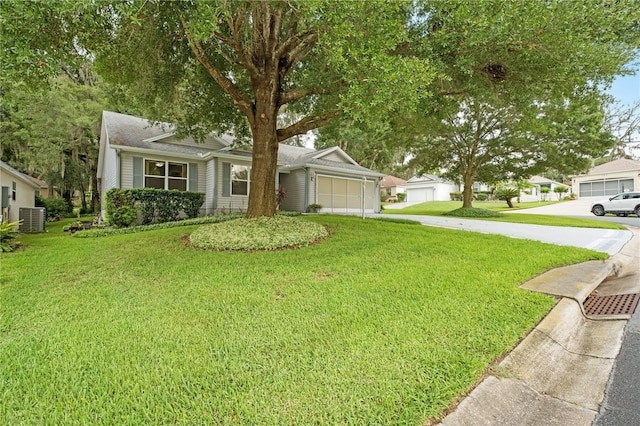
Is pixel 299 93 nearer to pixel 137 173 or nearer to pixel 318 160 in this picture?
pixel 137 173

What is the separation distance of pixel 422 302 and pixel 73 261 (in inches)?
253

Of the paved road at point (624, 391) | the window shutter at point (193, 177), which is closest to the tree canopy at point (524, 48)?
the paved road at point (624, 391)

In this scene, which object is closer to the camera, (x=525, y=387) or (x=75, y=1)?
(x=525, y=387)

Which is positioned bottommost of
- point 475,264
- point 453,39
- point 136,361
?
point 136,361

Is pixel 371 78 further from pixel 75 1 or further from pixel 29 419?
pixel 29 419

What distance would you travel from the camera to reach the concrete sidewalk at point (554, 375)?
1901mm

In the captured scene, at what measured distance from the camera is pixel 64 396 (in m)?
1.93

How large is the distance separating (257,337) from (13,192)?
15.1m

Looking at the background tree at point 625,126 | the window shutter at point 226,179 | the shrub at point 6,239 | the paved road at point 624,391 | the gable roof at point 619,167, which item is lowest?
the paved road at point 624,391

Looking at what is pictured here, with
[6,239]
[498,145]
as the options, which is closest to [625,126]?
[498,145]

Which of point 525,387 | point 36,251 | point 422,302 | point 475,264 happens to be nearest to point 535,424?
point 525,387

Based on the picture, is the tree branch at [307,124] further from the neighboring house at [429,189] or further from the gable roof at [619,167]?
the neighboring house at [429,189]

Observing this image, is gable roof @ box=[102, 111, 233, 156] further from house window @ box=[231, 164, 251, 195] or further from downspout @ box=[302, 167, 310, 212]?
downspout @ box=[302, 167, 310, 212]

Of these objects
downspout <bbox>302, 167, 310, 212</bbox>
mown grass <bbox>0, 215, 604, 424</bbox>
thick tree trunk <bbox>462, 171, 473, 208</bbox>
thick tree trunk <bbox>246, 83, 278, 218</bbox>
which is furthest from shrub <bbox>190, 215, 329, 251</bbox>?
thick tree trunk <bbox>462, 171, 473, 208</bbox>
